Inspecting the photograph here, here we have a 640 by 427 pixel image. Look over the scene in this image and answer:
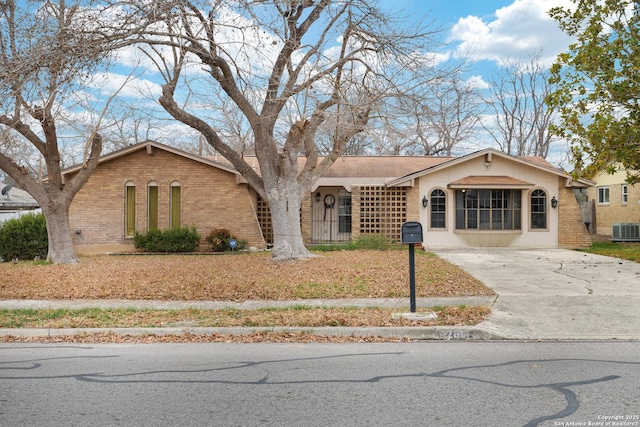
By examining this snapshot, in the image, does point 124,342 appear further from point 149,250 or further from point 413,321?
point 149,250

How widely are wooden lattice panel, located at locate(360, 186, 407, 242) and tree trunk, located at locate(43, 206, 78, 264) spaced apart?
11.5 m

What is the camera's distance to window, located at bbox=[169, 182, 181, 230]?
21734 millimetres

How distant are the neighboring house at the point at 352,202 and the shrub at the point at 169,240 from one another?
81 cm

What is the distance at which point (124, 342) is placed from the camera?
778 cm

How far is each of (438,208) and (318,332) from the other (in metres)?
15.6

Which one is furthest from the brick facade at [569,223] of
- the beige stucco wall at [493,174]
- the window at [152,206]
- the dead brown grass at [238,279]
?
the window at [152,206]

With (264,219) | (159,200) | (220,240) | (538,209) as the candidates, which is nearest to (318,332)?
(220,240)

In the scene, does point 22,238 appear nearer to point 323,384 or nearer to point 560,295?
point 323,384

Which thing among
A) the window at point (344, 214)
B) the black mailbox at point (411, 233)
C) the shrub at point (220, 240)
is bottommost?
the shrub at point (220, 240)

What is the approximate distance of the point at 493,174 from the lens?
2261cm

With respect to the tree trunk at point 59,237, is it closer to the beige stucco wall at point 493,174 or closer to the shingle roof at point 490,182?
the beige stucco wall at point 493,174

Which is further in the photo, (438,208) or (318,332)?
(438,208)

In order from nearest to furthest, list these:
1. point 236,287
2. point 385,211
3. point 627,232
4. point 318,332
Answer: point 318,332
point 236,287
point 385,211
point 627,232

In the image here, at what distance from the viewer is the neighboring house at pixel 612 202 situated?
28.6 metres
